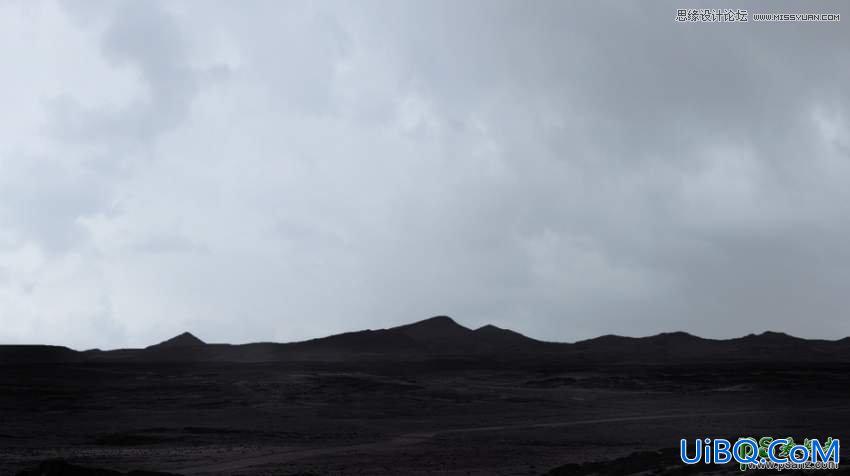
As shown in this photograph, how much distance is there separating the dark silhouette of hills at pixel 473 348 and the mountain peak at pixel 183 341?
304mm

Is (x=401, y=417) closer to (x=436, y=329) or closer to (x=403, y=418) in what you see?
(x=403, y=418)

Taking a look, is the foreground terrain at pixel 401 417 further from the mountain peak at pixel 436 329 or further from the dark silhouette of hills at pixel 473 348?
the mountain peak at pixel 436 329

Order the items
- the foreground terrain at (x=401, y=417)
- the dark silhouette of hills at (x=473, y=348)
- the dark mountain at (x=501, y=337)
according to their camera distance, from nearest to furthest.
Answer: the foreground terrain at (x=401, y=417), the dark silhouette of hills at (x=473, y=348), the dark mountain at (x=501, y=337)

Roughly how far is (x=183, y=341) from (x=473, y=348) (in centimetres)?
4618

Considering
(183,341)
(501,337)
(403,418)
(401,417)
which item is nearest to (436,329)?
(501,337)

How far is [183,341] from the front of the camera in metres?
137

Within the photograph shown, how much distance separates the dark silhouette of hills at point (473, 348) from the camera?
10819 centimetres

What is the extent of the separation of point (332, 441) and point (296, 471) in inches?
277

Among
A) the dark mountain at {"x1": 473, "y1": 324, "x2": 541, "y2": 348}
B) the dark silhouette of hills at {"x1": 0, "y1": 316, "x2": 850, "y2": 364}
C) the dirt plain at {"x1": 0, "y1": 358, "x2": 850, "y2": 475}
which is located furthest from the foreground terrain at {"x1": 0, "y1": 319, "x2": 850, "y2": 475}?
the dark mountain at {"x1": 473, "y1": 324, "x2": 541, "y2": 348}

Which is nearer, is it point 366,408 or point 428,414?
point 428,414

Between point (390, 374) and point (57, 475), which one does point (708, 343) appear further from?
point (57, 475)

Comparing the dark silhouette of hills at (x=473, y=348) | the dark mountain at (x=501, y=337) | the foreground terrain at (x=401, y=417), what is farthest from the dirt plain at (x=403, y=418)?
the dark mountain at (x=501, y=337)

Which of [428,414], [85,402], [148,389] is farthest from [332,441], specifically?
[148,389]

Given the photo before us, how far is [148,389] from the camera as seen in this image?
52.6 metres
